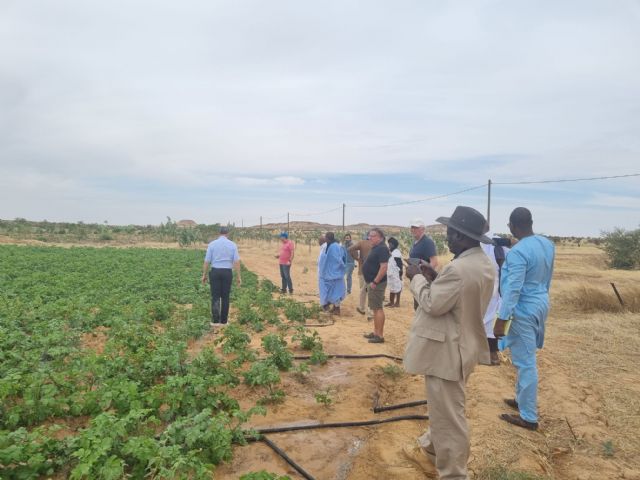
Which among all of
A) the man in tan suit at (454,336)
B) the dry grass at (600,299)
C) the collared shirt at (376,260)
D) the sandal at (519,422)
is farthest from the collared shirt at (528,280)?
the dry grass at (600,299)

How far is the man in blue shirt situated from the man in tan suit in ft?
3.80

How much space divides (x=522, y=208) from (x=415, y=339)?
6.59 feet

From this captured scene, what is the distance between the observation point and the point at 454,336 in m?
3.16

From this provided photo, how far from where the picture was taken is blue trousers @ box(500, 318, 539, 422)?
421 cm

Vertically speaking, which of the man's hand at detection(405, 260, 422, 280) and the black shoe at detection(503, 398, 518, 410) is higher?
the man's hand at detection(405, 260, 422, 280)

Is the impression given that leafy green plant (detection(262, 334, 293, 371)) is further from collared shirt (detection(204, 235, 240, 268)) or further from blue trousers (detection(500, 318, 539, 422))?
blue trousers (detection(500, 318, 539, 422))

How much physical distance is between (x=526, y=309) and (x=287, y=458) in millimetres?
2596

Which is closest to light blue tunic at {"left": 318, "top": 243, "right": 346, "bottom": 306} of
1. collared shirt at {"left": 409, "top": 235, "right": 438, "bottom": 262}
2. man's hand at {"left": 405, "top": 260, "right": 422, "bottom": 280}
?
collared shirt at {"left": 409, "top": 235, "right": 438, "bottom": 262}

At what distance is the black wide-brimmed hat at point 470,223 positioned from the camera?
3.26 metres

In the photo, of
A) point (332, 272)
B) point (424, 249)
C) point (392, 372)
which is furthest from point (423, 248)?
point (332, 272)

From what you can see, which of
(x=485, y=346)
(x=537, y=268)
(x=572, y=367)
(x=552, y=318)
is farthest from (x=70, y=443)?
(x=552, y=318)

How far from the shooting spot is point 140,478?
296 cm

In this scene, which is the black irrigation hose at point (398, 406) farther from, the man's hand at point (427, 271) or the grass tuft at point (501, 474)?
the man's hand at point (427, 271)

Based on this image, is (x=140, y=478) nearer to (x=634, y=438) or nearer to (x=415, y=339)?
(x=415, y=339)
